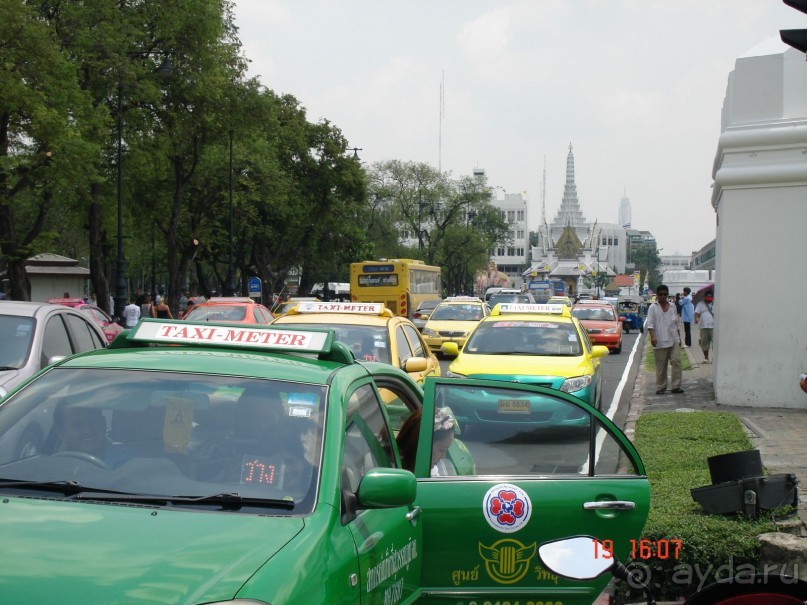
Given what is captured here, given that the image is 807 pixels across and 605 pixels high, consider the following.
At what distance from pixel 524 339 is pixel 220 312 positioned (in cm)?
852

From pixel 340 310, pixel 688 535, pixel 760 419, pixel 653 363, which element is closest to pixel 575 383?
A: pixel 340 310

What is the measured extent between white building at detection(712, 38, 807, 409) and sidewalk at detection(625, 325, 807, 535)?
513 mm

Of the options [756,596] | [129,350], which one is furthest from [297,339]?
[756,596]

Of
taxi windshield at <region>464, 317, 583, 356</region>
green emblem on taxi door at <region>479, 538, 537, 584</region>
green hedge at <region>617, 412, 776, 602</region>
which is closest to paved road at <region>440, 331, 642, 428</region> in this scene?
taxi windshield at <region>464, 317, 583, 356</region>

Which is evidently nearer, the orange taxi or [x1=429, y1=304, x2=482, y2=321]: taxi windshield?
the orange taxi

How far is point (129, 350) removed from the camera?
4504 millimetres

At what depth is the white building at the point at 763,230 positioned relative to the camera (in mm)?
14734

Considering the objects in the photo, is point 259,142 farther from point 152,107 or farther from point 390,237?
point 390,237

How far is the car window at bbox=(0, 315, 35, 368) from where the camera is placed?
9.13 metres

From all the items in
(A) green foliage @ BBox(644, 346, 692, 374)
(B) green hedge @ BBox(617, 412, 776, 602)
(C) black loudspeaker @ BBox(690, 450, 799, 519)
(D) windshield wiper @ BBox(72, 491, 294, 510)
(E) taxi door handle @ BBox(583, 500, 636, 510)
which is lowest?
(A) green foliage @ BBox(644, 346, 692, 374)

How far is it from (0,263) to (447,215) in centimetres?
5391

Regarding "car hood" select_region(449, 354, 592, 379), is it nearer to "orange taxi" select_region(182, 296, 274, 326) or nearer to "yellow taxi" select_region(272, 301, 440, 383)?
"yellow taxi" select_region(272, 301, 440, 383)

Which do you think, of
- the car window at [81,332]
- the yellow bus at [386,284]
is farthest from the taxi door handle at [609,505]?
the yellow bus at [386,284]

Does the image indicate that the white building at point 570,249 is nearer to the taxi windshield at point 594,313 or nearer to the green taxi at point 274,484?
the taxi windshield at point 594,313
